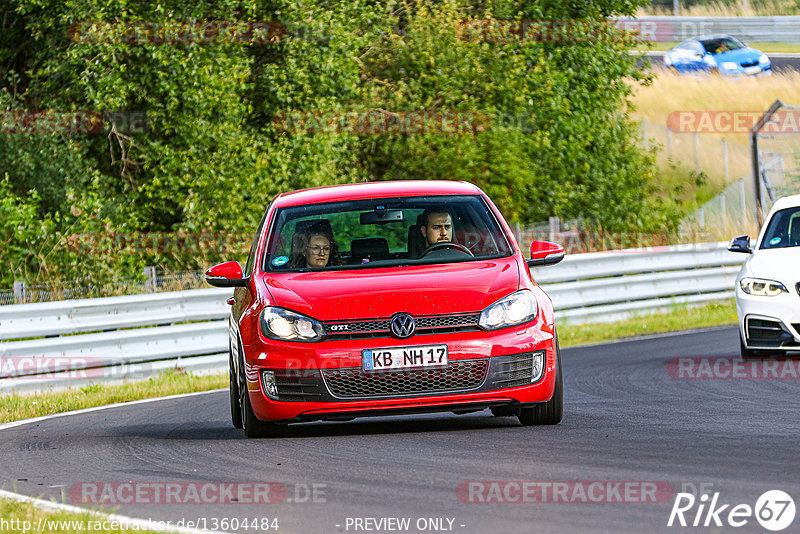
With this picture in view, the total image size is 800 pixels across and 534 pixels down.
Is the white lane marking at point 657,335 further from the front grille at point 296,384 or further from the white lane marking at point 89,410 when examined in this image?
the front grille at point 296,384

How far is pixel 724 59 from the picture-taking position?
53250 millimetres

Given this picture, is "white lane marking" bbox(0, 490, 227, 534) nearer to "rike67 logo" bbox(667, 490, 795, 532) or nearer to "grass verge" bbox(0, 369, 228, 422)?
"rike67 logo" bbox(667, 490, 795, 532)

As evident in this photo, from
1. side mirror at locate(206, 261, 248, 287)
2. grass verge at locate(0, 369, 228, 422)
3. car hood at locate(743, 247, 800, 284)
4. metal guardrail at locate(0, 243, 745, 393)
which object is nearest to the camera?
side mirror at locate(206, 261, 248, 287)

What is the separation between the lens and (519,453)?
7973 mm

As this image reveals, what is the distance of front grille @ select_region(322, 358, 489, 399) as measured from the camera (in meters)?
8.77

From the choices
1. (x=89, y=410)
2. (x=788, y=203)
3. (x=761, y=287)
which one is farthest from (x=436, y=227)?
(x=788, y=203)

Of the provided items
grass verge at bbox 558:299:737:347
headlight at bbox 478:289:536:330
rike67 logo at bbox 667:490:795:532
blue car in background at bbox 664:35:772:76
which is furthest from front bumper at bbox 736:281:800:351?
blue car in background at bbox 664:35:772:76

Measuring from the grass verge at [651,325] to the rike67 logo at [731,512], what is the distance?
41.0 ft

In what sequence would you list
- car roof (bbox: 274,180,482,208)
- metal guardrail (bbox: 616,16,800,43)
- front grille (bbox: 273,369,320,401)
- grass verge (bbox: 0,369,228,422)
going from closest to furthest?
front grille (bbox: 273,369,320,401)
car roof (bbox: 274,180,482,208)
grass verge (bbox: 0,369,228,422)
metal guardrail (bbox: 616,16,800,43)

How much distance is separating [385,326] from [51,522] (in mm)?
2865

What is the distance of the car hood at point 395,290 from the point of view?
8.82m

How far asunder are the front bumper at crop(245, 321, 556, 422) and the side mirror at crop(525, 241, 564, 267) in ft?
2.82

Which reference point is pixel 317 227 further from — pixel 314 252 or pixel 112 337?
pixel 112 337

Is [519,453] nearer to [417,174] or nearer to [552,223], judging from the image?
[552,223]
